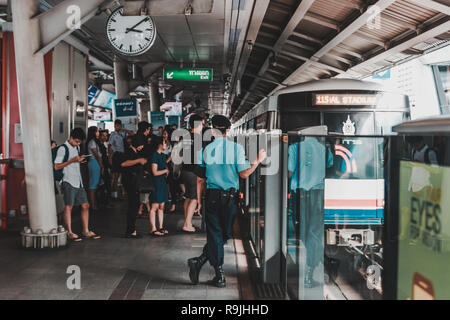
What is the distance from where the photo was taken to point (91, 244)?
681 centimetres

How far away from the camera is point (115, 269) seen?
A: 5484 millimetres

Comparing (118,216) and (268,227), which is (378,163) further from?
(118,216)

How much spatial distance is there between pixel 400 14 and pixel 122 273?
794 cm

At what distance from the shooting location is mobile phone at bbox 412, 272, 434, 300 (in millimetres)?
2097

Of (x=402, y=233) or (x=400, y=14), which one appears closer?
(x=402, y=233)

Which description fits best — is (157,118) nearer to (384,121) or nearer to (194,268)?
(384,121)

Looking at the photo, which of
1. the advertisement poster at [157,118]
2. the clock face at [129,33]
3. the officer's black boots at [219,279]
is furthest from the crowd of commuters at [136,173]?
the advertisement poster at [157,118]

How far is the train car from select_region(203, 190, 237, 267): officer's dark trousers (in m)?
0.38

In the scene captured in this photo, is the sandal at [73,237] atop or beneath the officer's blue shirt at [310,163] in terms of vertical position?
beneath

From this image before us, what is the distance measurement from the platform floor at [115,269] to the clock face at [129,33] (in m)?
3.32

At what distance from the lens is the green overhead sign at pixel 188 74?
14188mm

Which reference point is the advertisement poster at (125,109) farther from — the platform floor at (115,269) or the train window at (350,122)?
the train window at (350,122)

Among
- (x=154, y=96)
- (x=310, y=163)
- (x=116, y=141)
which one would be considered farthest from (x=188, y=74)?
(x=310, y=163)
